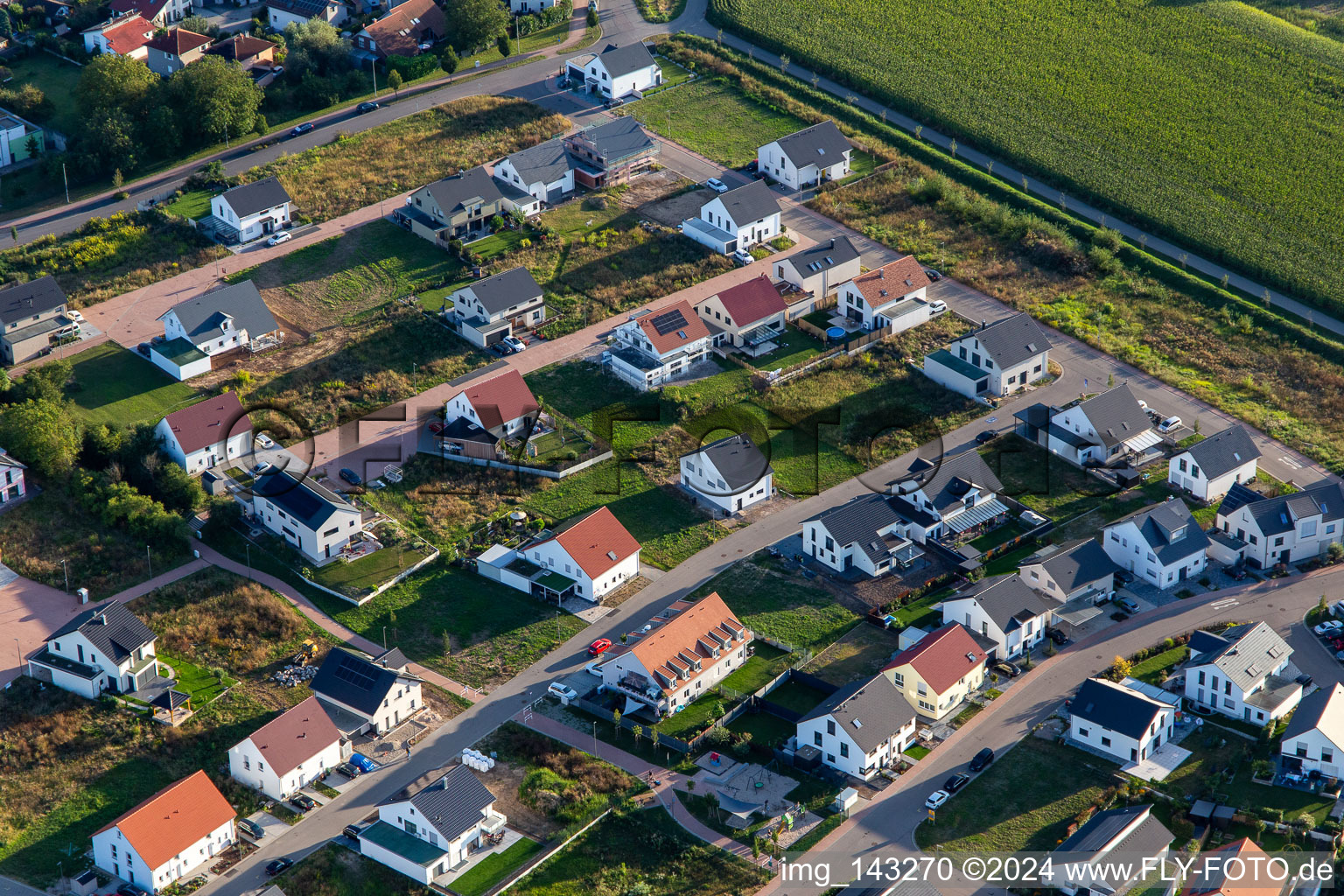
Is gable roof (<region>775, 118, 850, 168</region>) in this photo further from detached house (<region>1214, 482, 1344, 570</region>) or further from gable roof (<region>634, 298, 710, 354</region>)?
detached house (<region>1214, 482, 1344, 570</region>)

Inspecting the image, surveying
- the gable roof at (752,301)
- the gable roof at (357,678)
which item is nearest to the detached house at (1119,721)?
the gable roof at (357,678)

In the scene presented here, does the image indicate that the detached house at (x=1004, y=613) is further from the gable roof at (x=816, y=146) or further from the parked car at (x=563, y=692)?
the gable roof at (x=816, y=146)

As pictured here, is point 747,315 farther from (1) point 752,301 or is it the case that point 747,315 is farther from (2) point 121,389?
(2) point 121,389

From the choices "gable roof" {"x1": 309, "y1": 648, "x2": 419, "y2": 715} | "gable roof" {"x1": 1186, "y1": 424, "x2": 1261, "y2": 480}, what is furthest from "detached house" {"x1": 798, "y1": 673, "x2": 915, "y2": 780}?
"gable roof" {"x1": 1186, "y1": 424, "x2": 1261, "y2": 480}

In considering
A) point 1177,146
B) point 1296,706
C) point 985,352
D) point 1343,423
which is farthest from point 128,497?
point 1177,146

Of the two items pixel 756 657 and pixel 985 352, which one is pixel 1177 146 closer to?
pixel 985 352

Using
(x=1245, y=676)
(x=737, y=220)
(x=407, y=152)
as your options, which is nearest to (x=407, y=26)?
(x=407, y=152)
